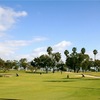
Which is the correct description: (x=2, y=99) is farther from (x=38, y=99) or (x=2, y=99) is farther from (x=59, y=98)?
(x=59, y=98)

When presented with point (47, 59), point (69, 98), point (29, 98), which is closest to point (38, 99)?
point (29, 98)

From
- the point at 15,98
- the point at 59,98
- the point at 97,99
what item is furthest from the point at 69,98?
the point at 15,98

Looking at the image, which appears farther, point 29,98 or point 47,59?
point 47,59

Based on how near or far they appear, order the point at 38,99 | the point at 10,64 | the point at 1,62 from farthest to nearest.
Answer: the point at 10,64 < the point at 1,62 < the point at 38,99

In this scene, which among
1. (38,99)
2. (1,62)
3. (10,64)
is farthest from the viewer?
(10,64)

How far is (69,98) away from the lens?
27.6 meters

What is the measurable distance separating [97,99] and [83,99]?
4.63ft

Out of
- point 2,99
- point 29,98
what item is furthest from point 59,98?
point 2,99

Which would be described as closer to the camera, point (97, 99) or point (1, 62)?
point (97, 99)

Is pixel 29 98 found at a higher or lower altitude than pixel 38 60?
lower

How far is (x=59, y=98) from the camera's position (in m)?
27.5

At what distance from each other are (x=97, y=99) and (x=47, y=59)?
166559 millimetres

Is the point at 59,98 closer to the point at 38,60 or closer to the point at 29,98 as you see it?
the point at 29,98

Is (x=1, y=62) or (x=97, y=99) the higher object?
(x=1, y=62)
